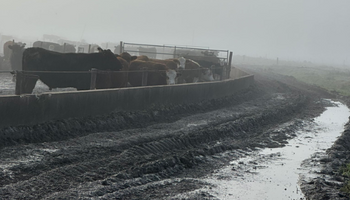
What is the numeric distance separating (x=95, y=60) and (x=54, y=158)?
974cm

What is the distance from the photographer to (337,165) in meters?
10.2

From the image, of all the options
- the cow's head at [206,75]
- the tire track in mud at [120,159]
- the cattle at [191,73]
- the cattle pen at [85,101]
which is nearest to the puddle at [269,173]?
the tire track in mud at [120,159]

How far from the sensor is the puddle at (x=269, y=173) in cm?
786

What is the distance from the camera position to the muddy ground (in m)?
6.99

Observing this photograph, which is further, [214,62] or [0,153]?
[214,62]

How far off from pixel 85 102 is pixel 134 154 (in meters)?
3.30

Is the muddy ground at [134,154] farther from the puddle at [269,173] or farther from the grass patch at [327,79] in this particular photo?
the grass patch at [327,79]

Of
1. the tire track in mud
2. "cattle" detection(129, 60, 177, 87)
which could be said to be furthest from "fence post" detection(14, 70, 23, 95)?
"cattle" detection(129, 60, 177, 87)

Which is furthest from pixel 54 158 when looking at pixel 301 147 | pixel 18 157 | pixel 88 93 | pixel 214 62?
pixel 214 62

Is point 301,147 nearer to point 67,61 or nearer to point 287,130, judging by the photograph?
point 287,130

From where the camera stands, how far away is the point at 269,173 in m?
9.27

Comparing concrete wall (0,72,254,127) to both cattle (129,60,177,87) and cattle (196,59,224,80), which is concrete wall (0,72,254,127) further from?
cattle (196,59,224,80)

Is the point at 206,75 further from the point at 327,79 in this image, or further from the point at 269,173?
the point at 327,79

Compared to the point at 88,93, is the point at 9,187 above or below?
below
